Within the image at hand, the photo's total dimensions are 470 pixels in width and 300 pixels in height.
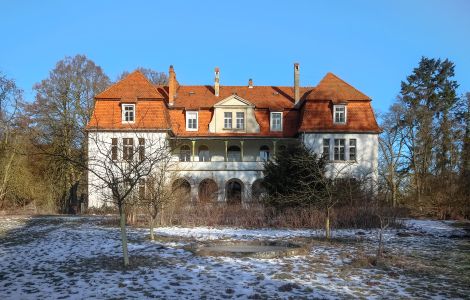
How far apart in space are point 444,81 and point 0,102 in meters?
36.2

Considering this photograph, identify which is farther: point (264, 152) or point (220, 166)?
point (264, 152)

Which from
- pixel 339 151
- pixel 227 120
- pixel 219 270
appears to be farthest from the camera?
pixel 227 120

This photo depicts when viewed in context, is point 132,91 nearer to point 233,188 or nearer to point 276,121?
point 233,188

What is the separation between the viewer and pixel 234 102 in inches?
1410

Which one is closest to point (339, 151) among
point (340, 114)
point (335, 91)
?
point (340, 114)

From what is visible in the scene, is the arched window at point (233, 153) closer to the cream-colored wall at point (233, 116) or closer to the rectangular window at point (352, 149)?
the cream-colored wall at point (233, 116)

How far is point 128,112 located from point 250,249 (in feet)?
76.6

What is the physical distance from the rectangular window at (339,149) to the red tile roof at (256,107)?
99 centimetres

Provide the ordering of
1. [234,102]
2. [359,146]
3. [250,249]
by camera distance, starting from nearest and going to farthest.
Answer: [250,249], [359,146], [234,102]

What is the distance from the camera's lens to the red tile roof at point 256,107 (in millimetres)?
33438

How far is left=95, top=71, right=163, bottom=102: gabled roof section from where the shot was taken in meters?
33.5

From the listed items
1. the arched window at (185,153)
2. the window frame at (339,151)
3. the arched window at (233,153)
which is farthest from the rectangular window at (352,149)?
the arched window at (185,153)

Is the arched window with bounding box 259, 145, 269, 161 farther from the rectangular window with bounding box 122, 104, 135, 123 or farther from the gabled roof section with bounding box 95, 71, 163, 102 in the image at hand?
the rectangular window with bounding box 122, 104, 135, 123

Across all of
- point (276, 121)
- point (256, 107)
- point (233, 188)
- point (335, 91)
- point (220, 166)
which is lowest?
point (233, 188)
